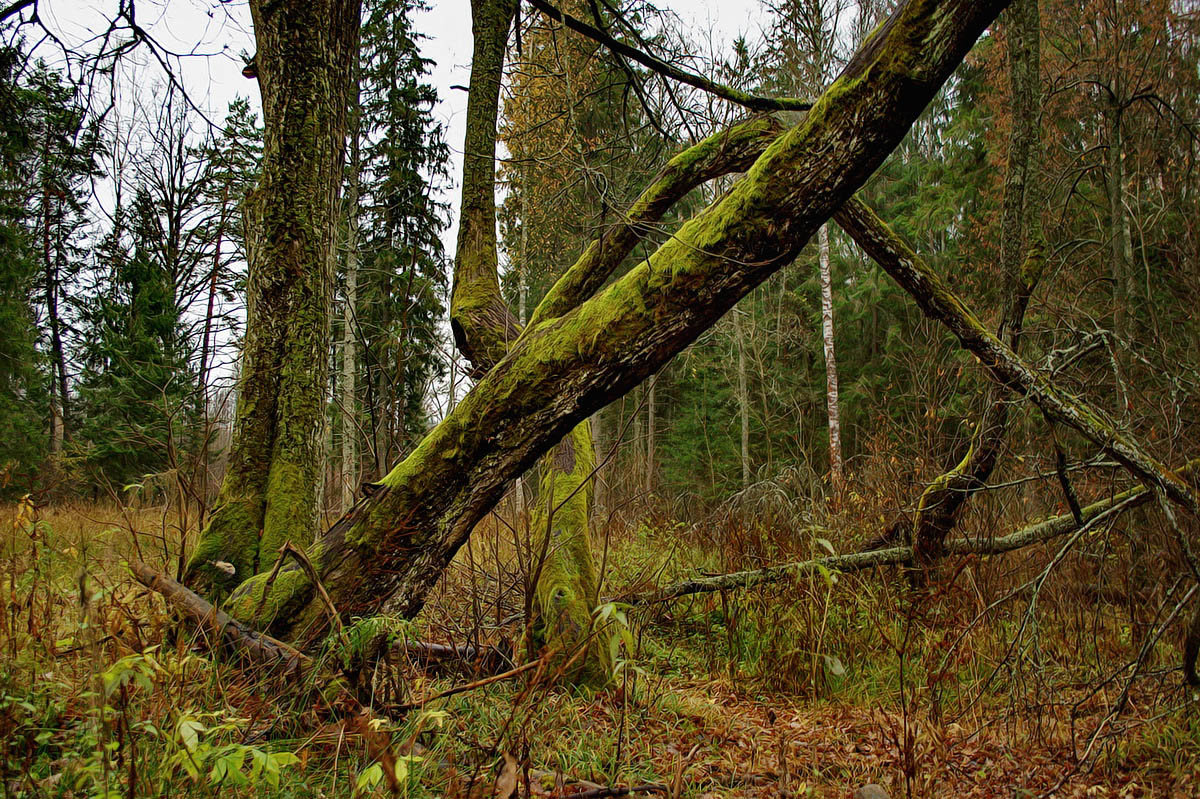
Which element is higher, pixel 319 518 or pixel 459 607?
pixel 319 518

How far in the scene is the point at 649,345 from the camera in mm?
2379

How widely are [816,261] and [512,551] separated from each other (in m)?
16.5

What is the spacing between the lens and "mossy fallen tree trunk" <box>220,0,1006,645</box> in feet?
6.75

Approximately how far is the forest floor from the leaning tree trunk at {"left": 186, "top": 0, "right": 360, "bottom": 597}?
591 millimetres

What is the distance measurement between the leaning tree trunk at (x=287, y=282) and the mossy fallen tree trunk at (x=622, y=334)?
59cm

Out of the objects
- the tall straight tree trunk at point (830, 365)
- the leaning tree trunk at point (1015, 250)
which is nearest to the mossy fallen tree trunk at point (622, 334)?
the leaning tree trunk at point (1015, 250)

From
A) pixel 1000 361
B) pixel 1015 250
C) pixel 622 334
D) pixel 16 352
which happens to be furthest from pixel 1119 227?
pixel 16 352

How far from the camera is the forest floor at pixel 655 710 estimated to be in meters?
1.82

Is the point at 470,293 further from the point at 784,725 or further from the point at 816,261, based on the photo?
the point at 816,261

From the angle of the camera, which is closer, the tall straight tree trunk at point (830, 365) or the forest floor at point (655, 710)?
the forest floor at point (655, 710)

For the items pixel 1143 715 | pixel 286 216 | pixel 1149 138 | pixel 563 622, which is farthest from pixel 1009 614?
pixel 1149 138

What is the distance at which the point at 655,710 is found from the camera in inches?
138

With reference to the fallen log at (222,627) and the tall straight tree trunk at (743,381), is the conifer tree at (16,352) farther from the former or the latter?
the tall straight tree trunk at (743,381)

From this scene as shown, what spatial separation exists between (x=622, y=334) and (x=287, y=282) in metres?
2.16
